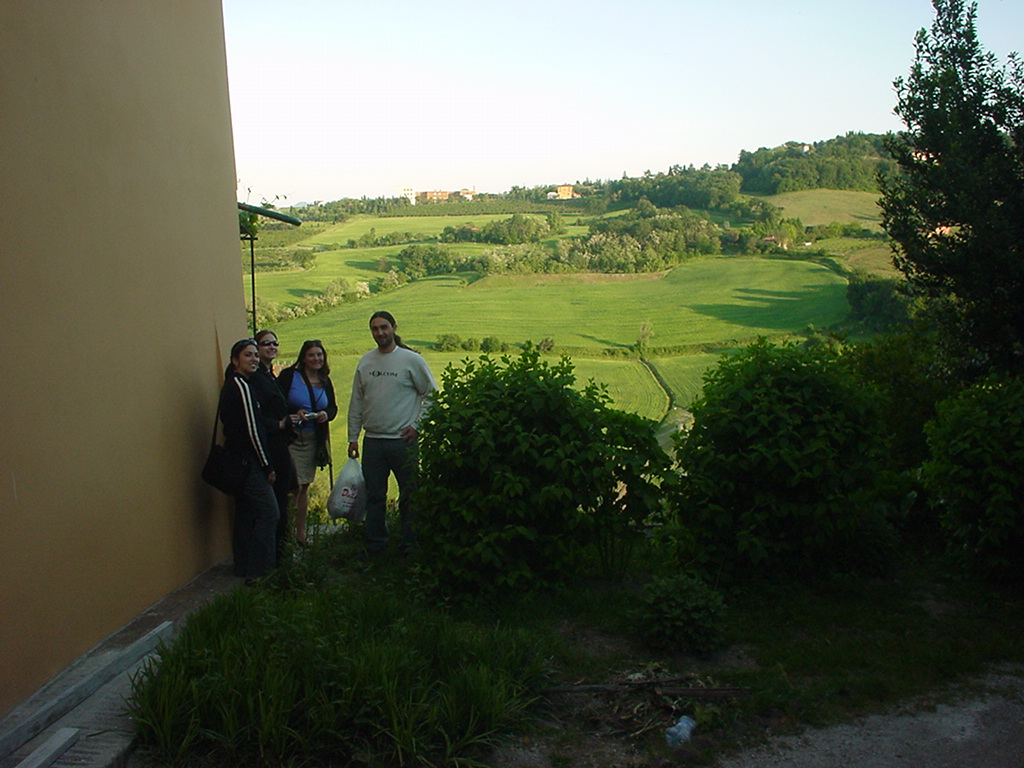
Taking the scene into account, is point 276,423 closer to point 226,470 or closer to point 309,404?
point 226,470

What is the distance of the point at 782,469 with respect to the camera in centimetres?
506

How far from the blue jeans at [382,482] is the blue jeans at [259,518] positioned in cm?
74

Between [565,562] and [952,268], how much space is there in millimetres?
3158

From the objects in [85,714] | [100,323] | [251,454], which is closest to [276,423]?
[251,454]

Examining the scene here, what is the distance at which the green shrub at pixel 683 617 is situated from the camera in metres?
4.30

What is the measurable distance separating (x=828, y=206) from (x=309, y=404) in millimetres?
21834

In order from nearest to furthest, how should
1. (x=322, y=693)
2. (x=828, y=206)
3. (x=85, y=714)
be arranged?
(x=322, y=693) → (x=85, y=714) → (x=828, y=206)

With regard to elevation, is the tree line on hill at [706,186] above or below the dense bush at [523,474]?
above

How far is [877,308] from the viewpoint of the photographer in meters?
15.3

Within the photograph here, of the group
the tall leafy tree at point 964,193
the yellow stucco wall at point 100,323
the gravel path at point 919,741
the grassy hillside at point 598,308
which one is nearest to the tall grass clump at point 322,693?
the yellow stucco wall at point 100,323

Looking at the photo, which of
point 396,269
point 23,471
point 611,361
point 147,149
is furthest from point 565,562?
point 396,269

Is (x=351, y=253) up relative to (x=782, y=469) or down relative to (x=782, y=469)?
up

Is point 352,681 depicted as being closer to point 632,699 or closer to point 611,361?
point 632,699

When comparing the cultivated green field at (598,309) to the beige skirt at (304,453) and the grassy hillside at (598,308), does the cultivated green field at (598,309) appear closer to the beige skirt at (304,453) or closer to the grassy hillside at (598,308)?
the grassy hillside at (598,308)
